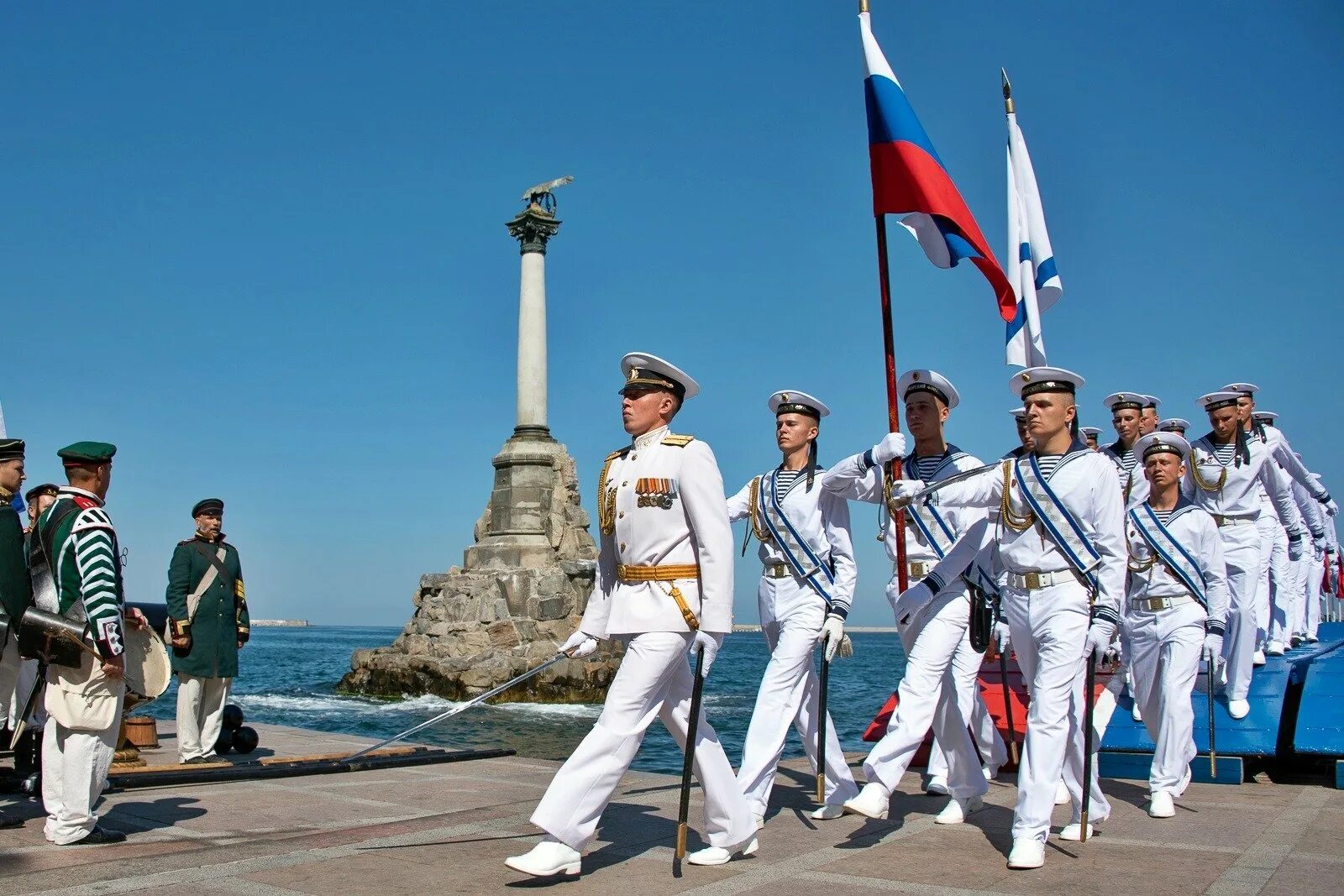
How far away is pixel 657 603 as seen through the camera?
5.47 m

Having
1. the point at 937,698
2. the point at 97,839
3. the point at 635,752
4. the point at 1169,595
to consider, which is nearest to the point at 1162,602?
the point at 1169,595

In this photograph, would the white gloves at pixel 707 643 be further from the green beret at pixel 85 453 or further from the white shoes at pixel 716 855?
the green beret at pixel 85 453

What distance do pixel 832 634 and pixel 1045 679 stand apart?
1093 mm

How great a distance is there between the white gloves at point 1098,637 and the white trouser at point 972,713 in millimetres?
1013

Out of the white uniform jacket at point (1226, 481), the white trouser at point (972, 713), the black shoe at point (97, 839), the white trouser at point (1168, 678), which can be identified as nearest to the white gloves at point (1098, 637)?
the white trouser at point (972, 713)

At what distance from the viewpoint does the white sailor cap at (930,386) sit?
7172 millimetres

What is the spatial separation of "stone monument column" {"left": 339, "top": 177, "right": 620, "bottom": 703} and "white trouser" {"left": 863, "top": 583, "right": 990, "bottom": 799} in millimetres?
22059

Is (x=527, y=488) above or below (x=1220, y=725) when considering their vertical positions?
above

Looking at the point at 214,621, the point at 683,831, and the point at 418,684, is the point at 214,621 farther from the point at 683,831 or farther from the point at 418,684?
the point at 418,684

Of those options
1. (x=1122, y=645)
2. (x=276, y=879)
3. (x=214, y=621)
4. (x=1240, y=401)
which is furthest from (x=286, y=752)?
(x=1240, y=401)

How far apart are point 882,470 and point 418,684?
82.0 ft

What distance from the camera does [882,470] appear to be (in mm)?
6629

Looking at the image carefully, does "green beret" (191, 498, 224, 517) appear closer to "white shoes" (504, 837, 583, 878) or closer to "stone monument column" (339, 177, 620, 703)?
"white shoes" (504, 837, 583, 878)

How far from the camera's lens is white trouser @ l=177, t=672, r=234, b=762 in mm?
9609
